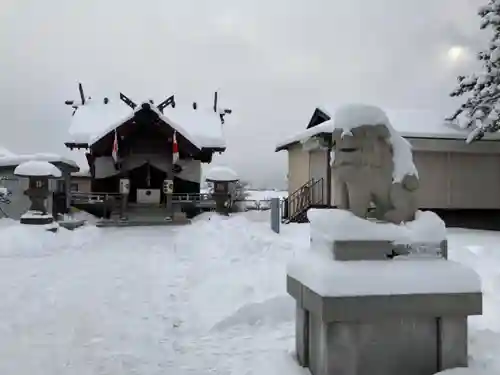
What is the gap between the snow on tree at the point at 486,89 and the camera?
12984 millimetres

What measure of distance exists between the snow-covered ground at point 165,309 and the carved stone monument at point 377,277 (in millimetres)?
499

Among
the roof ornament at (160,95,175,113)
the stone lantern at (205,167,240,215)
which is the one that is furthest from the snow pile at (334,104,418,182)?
the roof ornament at (160,95,175,113)

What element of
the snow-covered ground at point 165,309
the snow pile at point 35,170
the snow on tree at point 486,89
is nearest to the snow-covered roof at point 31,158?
the snow pile at point 35,170

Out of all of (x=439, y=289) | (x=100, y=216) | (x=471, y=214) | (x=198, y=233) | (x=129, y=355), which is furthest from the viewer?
(x=100, y=216)

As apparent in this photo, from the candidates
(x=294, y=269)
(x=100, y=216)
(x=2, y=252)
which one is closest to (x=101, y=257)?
(x=2, y=252)

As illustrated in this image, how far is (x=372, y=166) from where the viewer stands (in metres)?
3.99

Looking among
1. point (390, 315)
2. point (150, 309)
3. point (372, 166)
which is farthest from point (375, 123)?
point (150, 309)

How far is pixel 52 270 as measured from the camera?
887 centimetres

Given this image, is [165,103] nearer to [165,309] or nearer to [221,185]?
[221,185]

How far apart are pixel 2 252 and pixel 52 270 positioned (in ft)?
9.52

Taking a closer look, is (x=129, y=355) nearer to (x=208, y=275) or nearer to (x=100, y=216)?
(x=208, y=275)

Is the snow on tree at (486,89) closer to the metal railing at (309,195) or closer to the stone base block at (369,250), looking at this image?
the metal railing at (309,195)

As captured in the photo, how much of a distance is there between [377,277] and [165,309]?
3.34 meters

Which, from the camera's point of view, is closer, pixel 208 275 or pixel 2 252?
pixel 208 275
